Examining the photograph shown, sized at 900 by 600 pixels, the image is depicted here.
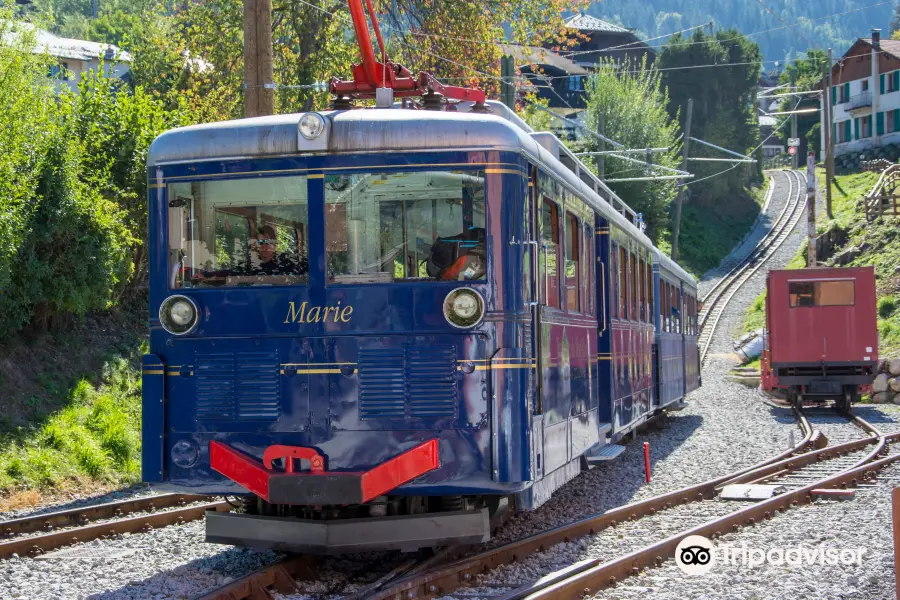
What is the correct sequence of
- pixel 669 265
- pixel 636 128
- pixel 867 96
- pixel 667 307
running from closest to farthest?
pixel 667 307
pixel 669 265
pixel 636 128
pixel 867 96

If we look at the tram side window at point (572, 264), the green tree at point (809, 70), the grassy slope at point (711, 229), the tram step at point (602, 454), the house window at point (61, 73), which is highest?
the green tree at point (809, 70)

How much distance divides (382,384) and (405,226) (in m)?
1.03

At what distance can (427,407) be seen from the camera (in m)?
7.01

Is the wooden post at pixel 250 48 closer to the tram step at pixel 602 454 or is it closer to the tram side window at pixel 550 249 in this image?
the tram step at pixel 602 454

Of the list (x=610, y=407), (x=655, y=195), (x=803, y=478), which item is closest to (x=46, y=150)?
(x=610, y=407)

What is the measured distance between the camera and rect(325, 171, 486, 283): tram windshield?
7.15 m

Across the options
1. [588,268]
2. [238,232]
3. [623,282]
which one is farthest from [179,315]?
[623,282]

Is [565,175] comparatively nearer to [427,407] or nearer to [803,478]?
[427,407]

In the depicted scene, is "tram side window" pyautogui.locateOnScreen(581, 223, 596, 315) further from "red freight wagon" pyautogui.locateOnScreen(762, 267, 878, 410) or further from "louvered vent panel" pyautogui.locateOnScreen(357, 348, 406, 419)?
"red freight wagon" pyautogui.locateOnScreen(762, 267, 878, 410)

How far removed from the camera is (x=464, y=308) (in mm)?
7035

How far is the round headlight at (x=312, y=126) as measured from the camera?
23.6ft

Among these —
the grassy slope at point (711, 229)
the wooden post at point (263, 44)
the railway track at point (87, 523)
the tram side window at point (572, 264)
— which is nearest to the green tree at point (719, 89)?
the grassy slope at point (711, 229)

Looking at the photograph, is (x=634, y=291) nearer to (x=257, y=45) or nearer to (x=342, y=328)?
(x=257, y=45)

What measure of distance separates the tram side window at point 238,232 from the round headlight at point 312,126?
0.29 meters
